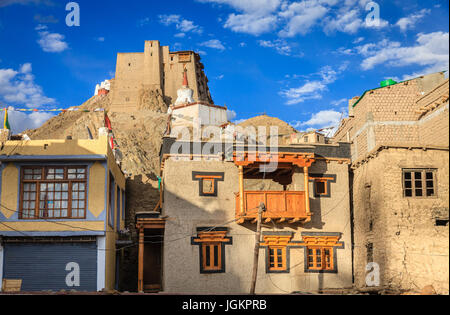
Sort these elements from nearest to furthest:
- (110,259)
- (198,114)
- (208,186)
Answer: (110,259) < (208,186) < (198,114)

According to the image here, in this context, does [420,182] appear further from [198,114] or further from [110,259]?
[198,114]

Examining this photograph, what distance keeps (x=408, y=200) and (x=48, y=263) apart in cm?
1533

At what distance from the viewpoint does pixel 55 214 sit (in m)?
23.4

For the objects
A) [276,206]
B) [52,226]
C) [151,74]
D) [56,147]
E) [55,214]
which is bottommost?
[52,226]

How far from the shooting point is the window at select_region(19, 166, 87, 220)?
76.7 ft

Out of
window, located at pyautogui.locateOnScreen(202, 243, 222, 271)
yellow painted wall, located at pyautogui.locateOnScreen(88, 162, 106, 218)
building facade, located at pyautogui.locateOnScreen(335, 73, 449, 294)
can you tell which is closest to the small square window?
window, located at pyautogui.locateOnScreen(202, 243, 222, 271)

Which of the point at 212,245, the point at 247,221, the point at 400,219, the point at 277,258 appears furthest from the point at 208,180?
the point at 400,219

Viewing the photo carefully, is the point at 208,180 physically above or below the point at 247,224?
above

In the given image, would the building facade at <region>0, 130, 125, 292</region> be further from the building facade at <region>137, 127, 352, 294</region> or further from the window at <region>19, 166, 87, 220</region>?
the building facade at <region>137, 127, 352, 294</region>

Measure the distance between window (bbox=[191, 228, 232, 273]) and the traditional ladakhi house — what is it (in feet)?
0.15

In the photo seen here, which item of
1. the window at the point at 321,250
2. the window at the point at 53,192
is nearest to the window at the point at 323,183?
→ the window at the point at 321,250
